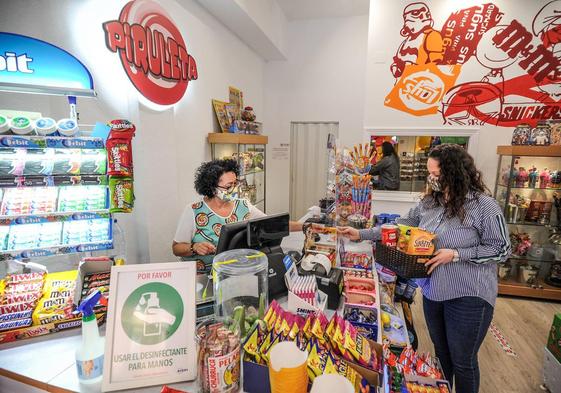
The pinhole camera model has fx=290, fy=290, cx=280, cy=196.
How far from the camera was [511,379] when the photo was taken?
248cm

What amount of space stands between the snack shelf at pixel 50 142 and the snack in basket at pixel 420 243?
1.91 meters

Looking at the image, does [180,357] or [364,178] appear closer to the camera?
[180,357]

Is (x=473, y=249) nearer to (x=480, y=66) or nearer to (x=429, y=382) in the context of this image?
(x=429, y=382)

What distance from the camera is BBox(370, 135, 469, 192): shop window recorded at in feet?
14.7

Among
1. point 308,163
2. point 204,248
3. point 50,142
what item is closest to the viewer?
point 50,142

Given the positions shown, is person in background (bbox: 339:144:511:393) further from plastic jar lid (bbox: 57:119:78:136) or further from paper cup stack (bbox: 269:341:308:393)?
plastic jar lid (bbox: 57:119:78:136)

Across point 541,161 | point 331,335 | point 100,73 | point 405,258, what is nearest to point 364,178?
point 405,258

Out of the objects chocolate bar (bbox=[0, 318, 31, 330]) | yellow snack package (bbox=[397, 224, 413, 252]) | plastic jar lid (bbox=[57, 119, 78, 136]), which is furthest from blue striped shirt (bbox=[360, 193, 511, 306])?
plastic jar lid (bbox=[57, 119, 78, 136])

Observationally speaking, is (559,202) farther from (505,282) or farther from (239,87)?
(239,87)

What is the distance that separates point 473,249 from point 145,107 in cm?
280

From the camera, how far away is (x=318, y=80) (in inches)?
231

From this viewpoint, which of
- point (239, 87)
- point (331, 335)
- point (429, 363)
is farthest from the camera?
point (239, 87)

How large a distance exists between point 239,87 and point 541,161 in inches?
179

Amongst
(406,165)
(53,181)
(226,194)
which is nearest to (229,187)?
(226,194)
